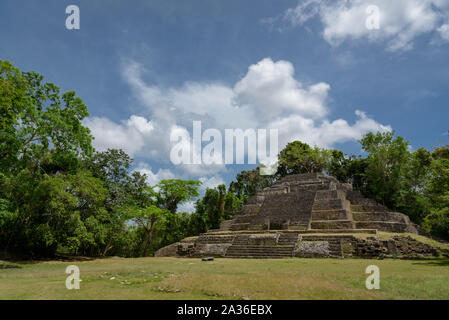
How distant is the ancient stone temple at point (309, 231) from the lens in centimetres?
1470

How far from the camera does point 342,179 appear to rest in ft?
133

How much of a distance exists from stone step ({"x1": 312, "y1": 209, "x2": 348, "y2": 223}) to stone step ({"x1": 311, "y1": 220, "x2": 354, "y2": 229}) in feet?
2.64

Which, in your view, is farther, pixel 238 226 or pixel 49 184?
pixel 238 226

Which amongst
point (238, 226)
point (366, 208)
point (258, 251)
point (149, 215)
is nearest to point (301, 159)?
point (366, 208)

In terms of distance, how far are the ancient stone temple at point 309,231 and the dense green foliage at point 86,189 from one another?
257 cm

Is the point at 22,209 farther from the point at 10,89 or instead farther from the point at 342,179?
the point at 342,179

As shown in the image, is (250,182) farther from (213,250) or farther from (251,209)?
(213,250)

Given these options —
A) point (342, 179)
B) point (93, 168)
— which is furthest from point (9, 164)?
point (342, 179)

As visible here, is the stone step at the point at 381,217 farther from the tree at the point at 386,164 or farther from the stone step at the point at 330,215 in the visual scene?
the tree at the point at 386,164

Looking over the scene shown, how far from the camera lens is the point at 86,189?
1650 centimetres

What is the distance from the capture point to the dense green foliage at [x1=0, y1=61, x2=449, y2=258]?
12.9 meters

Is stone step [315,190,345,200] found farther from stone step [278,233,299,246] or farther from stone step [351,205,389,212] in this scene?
stone step [278,233,299,246]

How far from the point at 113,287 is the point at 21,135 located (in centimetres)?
1074

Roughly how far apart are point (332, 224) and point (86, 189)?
53.5 feet
